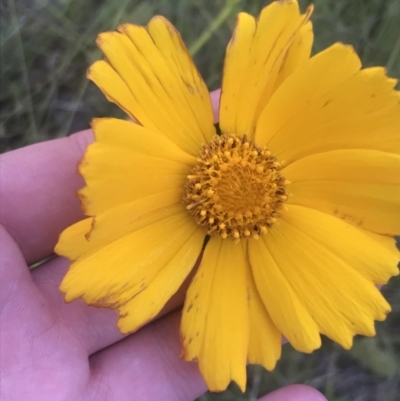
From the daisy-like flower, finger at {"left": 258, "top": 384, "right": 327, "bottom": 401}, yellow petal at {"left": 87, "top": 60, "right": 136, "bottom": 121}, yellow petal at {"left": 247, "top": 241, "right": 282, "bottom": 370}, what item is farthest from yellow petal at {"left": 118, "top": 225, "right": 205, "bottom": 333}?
finger at {"left": 258, "top": 384, "right": 327, "bottom": 401}

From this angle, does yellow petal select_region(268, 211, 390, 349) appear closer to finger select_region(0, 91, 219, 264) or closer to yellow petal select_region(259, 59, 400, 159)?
yellow petal select_region(259, 59, 400, 159)

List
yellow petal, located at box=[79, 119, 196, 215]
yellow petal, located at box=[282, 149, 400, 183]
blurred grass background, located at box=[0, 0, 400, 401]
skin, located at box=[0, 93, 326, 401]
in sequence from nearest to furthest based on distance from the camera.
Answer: yellow petal, located at box=[79, 119, 196, 215]
yellow petal, located at box=[282, 149, 400, 183]
skin, located at box=[0, 93, 326, 401]
blurred grass background, located at box=[0, 0, 400, 401]

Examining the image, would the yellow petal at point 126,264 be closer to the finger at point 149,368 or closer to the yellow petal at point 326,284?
the yellow petal at point 326,284

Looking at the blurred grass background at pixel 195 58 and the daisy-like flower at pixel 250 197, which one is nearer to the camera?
the daisy-like flower at pixel 250 197

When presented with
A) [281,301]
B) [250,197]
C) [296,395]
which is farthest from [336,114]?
[296,395]

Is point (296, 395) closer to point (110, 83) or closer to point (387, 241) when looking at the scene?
point (387, 241)

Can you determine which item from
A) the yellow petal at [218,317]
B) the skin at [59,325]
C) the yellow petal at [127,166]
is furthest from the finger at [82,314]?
the yellow petal at [127,166]

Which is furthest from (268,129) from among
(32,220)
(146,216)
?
(32,220)
